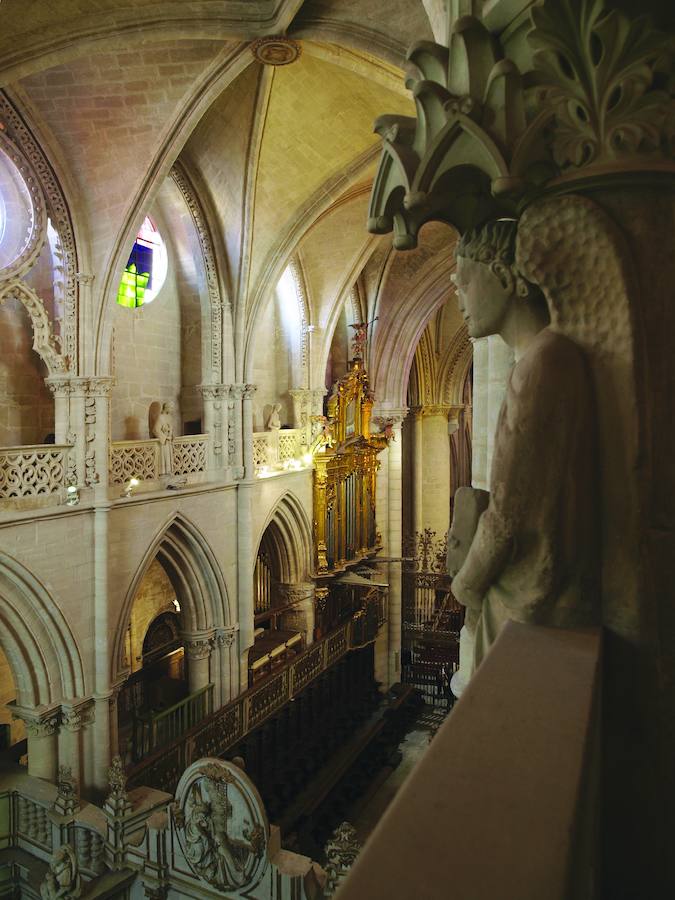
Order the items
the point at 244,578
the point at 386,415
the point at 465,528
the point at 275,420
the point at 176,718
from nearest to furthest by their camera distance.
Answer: the point at 465,528, the point at 176,718, the point at 244,578, the point at 275,420, the point at 386,415

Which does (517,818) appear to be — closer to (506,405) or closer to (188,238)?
(506,405)

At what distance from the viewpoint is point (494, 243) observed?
1748mm

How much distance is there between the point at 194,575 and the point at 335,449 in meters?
4.26

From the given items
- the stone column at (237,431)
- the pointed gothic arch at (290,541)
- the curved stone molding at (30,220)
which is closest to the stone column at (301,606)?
the pointed gothic arch at (290,541)

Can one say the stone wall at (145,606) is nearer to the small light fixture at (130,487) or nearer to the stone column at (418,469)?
the small light fixture at (130,487)

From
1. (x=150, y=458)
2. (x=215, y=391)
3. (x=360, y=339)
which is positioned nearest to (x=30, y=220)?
(x=150, y=458)

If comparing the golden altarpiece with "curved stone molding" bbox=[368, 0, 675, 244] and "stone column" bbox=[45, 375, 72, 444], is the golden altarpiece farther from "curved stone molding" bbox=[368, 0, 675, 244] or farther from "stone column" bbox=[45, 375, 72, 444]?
"curved stone molding" bbox=[368, 0, 675, 244]

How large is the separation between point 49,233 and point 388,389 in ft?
28.8

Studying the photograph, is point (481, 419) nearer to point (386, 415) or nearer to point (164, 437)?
point (164, 437)

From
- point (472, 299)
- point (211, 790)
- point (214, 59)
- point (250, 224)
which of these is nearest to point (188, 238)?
point (250, 224)

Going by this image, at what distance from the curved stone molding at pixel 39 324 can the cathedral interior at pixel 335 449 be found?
0.03 m

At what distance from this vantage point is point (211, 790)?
4887 mm

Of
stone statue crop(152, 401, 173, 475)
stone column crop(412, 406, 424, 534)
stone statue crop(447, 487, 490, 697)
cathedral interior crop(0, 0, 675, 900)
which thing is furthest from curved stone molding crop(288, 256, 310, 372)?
stone statue crop(447, 487, 490, 697)

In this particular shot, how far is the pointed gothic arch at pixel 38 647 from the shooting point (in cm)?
746
